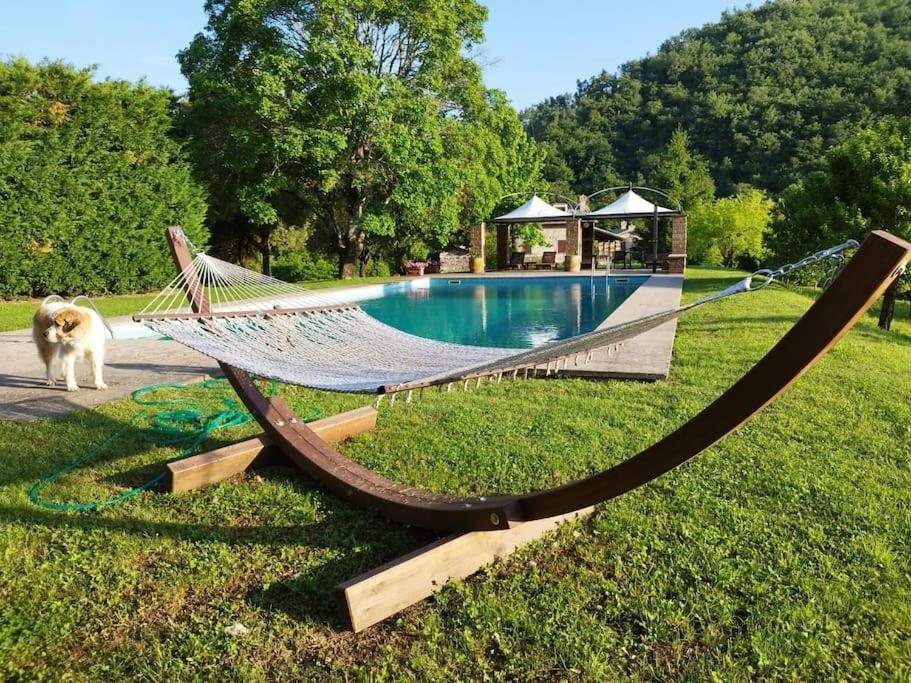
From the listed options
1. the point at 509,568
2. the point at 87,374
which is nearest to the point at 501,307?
the point at 87,374

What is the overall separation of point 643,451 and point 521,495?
403 millimetres

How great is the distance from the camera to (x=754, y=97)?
35.5 m

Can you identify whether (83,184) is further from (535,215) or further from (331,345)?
(535,215)

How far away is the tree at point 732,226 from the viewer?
18.2 m

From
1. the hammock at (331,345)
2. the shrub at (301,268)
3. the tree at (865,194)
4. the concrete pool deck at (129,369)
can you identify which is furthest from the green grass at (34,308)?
the tree at (865,194)

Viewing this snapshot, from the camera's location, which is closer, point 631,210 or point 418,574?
point 418,574

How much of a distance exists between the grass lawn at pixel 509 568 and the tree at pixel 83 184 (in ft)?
24.9

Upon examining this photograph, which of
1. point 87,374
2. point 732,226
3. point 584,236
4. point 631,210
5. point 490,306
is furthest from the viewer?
point 584,236

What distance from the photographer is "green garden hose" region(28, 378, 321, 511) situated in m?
2.27

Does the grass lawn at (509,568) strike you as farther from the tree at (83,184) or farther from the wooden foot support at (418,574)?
the tree at (83,184)

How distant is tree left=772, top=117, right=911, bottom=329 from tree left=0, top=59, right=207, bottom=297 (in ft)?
35.2

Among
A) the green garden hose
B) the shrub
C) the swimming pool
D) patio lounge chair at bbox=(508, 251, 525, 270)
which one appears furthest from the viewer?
patio lounge chair at bbox=(508, 251, 525, 270)

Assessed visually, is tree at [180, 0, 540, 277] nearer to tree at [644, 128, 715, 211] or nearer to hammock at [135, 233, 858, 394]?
Result: hammock at [135, 233, 858, 394]

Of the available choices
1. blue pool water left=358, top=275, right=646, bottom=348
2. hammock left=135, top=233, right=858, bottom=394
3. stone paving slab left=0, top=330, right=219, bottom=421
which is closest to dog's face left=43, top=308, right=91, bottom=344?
stone paving slab left=0, top=330, right=219, bottom=421
